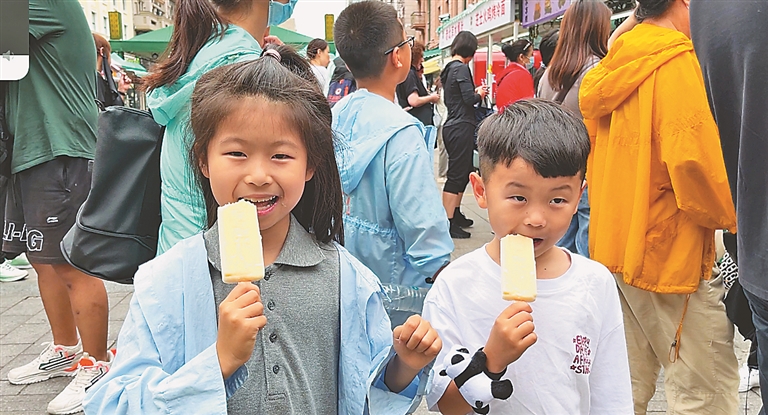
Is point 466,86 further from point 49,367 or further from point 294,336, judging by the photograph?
point 294,336

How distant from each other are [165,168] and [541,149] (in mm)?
1327

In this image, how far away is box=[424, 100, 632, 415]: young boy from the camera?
1.72 m

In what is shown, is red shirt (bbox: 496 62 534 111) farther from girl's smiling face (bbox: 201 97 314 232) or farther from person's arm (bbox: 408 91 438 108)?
girl's smiling face (bbox: 201 97 314 232)

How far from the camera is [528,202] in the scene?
1.73m

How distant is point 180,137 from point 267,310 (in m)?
0.96


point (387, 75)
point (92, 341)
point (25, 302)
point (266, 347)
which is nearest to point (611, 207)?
point (387, 75)

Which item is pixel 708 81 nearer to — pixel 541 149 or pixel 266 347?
pixel 541 149

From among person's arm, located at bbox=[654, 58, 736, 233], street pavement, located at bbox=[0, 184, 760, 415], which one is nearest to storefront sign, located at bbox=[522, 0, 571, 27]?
street pavement, located at bbox=[0, 184, 760, 415]

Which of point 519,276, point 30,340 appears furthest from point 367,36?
point 30,340

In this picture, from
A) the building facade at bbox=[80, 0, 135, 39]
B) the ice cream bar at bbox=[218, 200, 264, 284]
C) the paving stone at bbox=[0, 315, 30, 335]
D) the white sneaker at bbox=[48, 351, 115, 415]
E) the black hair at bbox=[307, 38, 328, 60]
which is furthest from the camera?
the building facade at bbox=[80, 0, 135, 39]

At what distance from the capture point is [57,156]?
11.6 feet

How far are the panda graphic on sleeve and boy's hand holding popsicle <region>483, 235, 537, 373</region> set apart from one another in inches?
1.0

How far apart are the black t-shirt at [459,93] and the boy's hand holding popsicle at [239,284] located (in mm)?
6062

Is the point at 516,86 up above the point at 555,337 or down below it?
above
